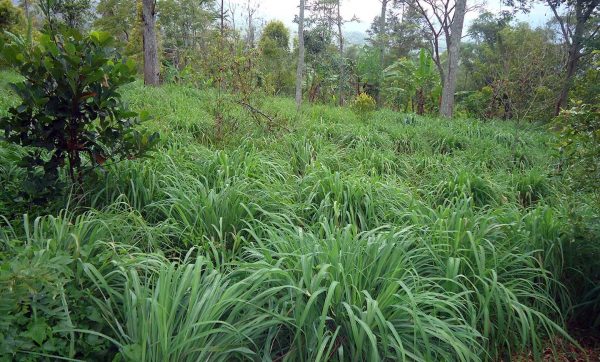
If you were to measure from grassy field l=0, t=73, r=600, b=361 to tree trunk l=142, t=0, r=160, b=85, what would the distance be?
6.03m

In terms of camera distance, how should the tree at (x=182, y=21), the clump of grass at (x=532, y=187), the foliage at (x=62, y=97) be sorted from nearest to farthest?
the foliage at (x=62, y=97) < the clump of grass at (x=532, y=187) < the tree at (x=182, y=21)

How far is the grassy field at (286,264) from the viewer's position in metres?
2.06

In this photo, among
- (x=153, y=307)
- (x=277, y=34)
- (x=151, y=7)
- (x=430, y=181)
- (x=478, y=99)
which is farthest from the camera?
(x=277, y=34)

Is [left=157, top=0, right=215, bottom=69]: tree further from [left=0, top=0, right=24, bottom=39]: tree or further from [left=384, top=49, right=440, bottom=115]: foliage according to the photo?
[left=384, top=49, right=440, bottom=115]: foliage

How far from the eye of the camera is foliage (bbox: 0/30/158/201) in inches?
120

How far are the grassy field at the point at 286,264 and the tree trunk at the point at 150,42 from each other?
6.03 m

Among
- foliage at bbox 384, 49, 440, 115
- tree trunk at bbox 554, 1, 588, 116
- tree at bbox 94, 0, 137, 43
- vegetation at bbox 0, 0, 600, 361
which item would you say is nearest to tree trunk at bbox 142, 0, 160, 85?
vegetation at bbox 0, 0, 600, 361

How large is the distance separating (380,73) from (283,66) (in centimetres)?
401

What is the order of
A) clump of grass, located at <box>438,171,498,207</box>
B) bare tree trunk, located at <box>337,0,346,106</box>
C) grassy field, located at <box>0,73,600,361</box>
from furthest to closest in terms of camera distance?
1. bare tree trunk, located at <box>337,0,346,106</box>
2. clump of grass, located at <box>438,171,498,207</box>
3. grassy field, located at <box>0,73,600,361</box>

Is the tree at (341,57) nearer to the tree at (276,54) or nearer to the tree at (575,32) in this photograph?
the tree at (276,54)

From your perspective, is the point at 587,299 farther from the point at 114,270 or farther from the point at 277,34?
the point at 277,34

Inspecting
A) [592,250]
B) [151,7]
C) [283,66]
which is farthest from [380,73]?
[592,250]

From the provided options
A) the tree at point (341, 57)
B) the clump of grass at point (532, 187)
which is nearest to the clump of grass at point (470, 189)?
the clump of grass at point (532, 187)

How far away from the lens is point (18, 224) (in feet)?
10.1
